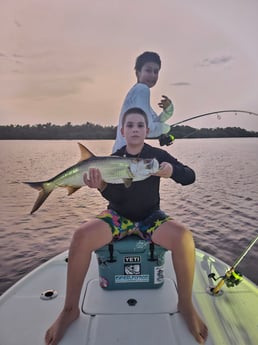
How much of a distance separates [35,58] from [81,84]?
508mm

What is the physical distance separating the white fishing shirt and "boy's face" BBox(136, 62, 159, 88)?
3.2 inches

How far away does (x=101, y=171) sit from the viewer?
1779mm

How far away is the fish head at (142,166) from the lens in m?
1.75

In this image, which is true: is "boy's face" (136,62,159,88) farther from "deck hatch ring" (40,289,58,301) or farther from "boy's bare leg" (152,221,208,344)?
"deck hatch ring" (40,289,58,301)

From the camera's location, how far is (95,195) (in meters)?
5.20

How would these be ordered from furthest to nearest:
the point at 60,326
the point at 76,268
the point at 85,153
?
the point at 85,153, the point at 76,268, the point at 60,326

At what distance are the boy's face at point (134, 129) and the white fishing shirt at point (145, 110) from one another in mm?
72

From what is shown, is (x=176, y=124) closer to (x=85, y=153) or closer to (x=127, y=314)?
(x=85, y=153)

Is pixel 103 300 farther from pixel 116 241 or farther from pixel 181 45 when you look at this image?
pixel 181 45

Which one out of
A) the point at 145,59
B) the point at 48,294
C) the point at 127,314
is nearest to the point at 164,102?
the point at 145,59

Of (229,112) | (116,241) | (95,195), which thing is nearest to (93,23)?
(229,112)

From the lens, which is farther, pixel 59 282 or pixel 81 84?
pixel 81 84

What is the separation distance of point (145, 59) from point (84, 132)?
750 mm

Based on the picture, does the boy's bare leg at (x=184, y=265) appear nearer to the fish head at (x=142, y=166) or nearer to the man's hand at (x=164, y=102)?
the fish head at (x=142, y=166)
